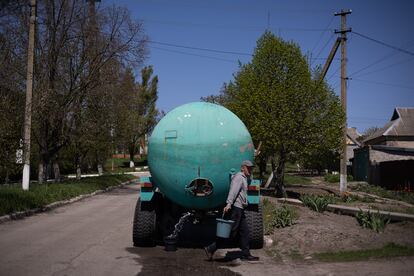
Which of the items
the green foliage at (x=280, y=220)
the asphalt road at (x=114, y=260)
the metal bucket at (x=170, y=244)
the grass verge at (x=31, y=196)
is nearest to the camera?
the asphalt road at (x=114, y=260)

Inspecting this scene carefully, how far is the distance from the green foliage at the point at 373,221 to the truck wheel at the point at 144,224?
4.22 metres

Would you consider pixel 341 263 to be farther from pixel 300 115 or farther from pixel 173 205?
pixel 300 115

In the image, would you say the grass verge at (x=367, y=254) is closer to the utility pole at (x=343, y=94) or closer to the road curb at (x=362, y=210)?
the road curb at (x=362, y=210)

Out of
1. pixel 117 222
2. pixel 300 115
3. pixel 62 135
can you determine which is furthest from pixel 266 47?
pixel 117 222

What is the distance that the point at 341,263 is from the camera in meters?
7.37

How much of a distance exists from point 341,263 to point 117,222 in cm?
739

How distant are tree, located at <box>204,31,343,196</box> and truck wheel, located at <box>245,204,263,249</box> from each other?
44.0 feet

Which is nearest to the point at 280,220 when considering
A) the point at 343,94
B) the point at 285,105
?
the point at 285,105

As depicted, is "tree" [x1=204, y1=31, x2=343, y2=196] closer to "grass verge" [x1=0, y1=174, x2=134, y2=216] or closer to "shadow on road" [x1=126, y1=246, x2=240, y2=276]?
"grass verge" [x1=0, y1=174, x2=134, y2=216]

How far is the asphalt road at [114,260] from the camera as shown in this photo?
273 inches

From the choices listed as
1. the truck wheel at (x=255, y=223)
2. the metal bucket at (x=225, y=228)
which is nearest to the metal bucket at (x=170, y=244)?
the metal bucket at (x=225, y=228)

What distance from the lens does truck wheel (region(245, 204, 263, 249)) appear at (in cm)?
852

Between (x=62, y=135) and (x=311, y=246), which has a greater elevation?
(x=62, y=135)

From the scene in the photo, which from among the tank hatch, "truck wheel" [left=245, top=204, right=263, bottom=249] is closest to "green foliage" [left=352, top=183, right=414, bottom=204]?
"truck wheel" [left=245, top=204, right=263, bottom=249]
